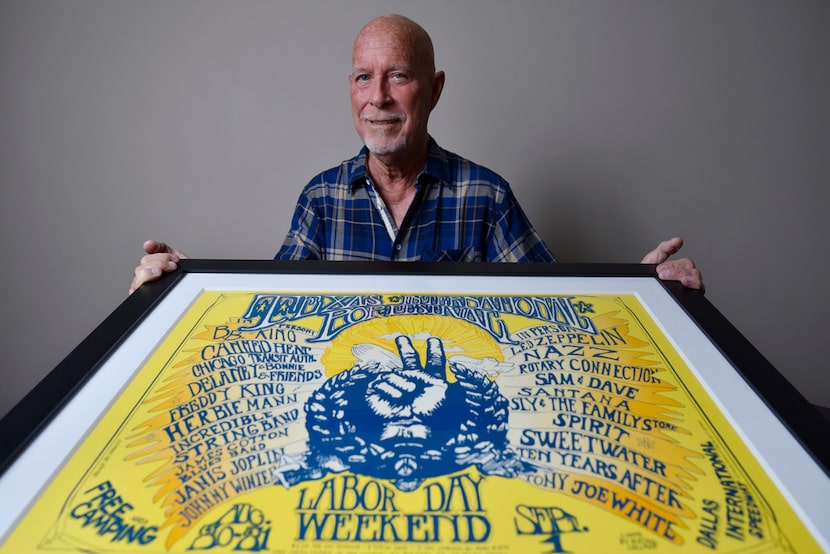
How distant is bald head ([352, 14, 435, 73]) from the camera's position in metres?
1.48

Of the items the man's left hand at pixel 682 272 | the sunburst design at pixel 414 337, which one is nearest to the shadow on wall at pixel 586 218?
the man's left hand at pixel 682 272

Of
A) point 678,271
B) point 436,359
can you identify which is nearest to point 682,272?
point 678,271

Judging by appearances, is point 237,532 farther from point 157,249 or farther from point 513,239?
point 513,239

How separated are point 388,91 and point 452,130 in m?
0.63

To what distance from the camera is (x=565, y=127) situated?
6.84 ft

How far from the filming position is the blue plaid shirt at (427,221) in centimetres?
162

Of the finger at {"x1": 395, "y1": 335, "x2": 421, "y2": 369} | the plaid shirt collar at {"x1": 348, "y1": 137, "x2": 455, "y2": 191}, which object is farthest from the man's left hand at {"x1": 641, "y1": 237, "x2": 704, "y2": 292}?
the plaid shirt collar at {"x1": 348, "y1": 137, "x2": 455, "y2": 191}

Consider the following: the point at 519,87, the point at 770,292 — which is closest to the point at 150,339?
the point at 519,87

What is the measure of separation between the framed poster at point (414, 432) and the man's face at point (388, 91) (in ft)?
1.95

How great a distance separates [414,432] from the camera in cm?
74

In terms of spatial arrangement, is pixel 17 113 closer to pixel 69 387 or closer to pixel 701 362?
pixel 69 387

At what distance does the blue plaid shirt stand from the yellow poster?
2.09ft

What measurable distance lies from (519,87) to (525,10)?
0.25 m

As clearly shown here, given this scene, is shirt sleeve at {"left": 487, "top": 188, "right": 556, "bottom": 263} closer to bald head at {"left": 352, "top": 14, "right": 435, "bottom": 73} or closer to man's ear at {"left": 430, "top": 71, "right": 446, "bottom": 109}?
man's ear at {"left": 430, "top": 71, "right": 446, "bottom": 109}
